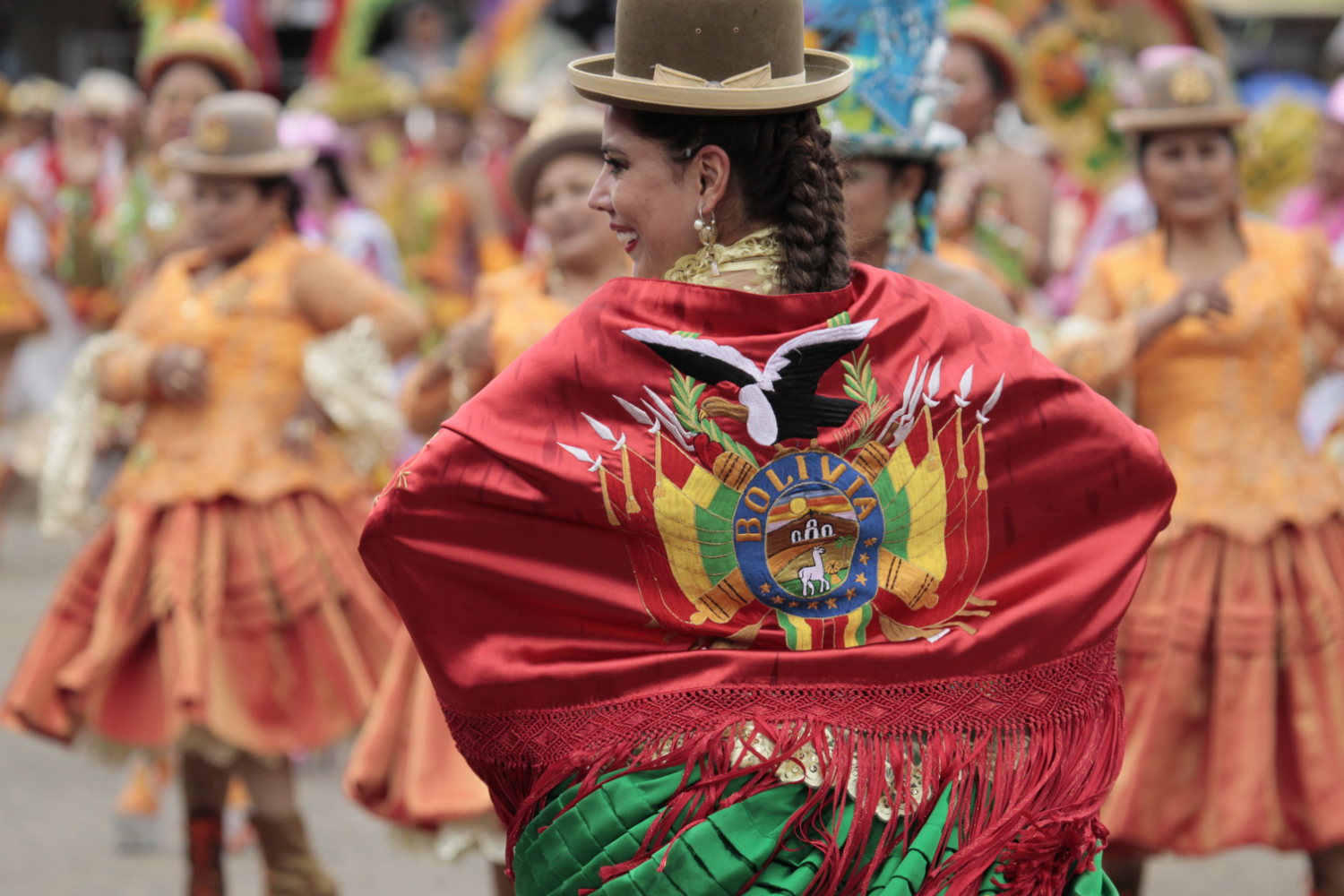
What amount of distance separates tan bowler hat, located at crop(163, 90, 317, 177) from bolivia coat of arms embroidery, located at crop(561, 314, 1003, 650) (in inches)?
134

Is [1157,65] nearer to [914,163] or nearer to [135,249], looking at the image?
[914,163]

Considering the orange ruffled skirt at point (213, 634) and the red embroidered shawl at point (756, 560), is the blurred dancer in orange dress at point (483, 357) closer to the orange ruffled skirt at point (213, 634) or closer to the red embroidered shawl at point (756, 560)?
the orange ruffled skirt at point (213, 634)

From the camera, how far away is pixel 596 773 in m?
2.70

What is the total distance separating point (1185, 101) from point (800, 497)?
289 cm

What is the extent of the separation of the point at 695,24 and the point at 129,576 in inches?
133

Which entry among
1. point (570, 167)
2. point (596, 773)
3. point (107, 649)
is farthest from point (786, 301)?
point (107, 649)

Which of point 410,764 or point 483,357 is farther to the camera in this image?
point 483,357

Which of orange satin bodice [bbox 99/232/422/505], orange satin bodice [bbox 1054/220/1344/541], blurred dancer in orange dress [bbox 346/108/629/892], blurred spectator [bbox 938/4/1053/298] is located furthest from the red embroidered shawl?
blurred spectator [bbox 938/4/1053/298]

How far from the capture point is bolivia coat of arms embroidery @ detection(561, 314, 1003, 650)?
8.90ft

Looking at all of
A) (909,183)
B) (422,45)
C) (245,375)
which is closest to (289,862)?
(245,375)

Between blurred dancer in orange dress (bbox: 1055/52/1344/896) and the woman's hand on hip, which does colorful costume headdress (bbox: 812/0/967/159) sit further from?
the woman's hand on hip

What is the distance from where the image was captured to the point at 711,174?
279 cm

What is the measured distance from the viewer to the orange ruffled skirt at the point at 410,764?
4.74m

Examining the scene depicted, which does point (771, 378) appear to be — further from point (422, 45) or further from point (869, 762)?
point (422, 45)
